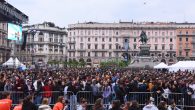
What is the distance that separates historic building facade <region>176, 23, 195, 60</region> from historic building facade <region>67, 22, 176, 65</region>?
1.94 metres

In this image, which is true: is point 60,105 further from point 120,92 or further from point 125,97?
point 125,97

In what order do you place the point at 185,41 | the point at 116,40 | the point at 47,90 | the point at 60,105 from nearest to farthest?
the point at 60,105 → the point at 47,90 → the point at 185,41 → the point at 116,40

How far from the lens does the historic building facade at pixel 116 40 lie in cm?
16225

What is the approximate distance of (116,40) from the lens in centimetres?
16450

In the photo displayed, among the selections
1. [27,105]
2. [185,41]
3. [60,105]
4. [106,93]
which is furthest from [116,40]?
[27,105]

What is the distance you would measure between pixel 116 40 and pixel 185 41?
75.1 ft

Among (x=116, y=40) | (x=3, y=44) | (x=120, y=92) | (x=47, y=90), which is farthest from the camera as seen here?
(x=116, y=40)

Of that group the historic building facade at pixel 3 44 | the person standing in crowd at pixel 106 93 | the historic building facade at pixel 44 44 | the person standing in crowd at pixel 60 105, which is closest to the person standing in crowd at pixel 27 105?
the person standing in crowd at pixel 60 105

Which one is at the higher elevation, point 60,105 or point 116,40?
point 116,40

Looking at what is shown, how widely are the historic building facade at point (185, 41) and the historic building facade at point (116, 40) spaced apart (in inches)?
76.4

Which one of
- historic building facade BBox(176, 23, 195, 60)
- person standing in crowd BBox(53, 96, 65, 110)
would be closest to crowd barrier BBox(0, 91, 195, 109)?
person standing in crowd BBox(53, 96, 65, 110)

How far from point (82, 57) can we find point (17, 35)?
107866 mm

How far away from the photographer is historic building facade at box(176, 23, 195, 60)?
159 m

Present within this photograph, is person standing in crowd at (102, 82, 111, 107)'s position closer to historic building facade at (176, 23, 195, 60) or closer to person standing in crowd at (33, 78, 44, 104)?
person standing in crowd at (33, 78, 44, 104)
